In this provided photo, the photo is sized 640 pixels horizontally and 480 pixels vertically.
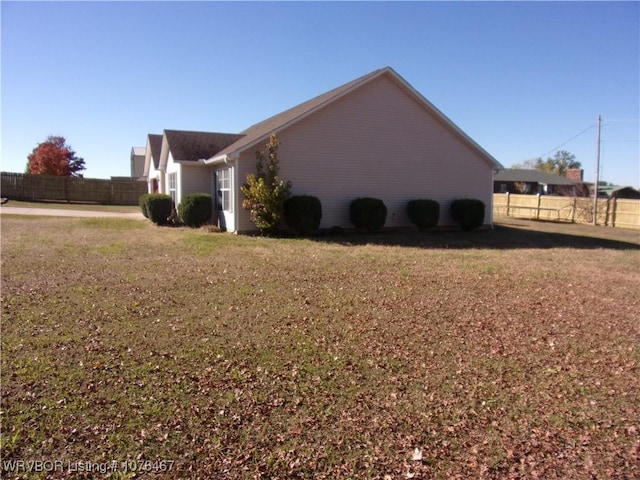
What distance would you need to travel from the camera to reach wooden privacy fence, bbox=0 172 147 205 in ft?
102

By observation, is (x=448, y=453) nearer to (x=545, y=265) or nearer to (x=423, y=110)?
(x=545, y=265)

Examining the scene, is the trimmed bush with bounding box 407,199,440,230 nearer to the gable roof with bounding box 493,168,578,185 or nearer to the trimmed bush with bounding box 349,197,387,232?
the trimmed bush with bounding box 349,197,387,232

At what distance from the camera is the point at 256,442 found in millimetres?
3199

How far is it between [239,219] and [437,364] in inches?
450

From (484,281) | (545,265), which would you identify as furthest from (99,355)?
(545,265)

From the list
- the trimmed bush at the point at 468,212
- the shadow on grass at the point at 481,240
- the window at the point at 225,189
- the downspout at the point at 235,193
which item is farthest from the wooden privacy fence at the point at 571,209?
the downspout at the point at 235,193

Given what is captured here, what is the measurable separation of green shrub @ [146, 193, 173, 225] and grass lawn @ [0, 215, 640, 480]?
974cm

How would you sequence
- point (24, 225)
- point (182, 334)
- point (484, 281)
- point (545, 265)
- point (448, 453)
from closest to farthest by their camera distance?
point (448, 453) < point (182, 334) < point (484, 281) < point (545, 265) < point (24, 225)

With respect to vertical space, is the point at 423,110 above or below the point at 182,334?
above

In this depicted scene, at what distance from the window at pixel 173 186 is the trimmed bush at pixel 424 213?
9693mm

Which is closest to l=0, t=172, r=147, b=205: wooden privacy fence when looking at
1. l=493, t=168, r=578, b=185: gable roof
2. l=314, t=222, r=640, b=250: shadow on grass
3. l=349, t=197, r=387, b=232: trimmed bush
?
l=349, t=197, r=387, b=232: trimmed bush

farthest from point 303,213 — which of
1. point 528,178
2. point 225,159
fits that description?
point 528,178

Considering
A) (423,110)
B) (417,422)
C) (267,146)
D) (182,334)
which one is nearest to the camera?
(417,422)

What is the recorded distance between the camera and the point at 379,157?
16.8 m
